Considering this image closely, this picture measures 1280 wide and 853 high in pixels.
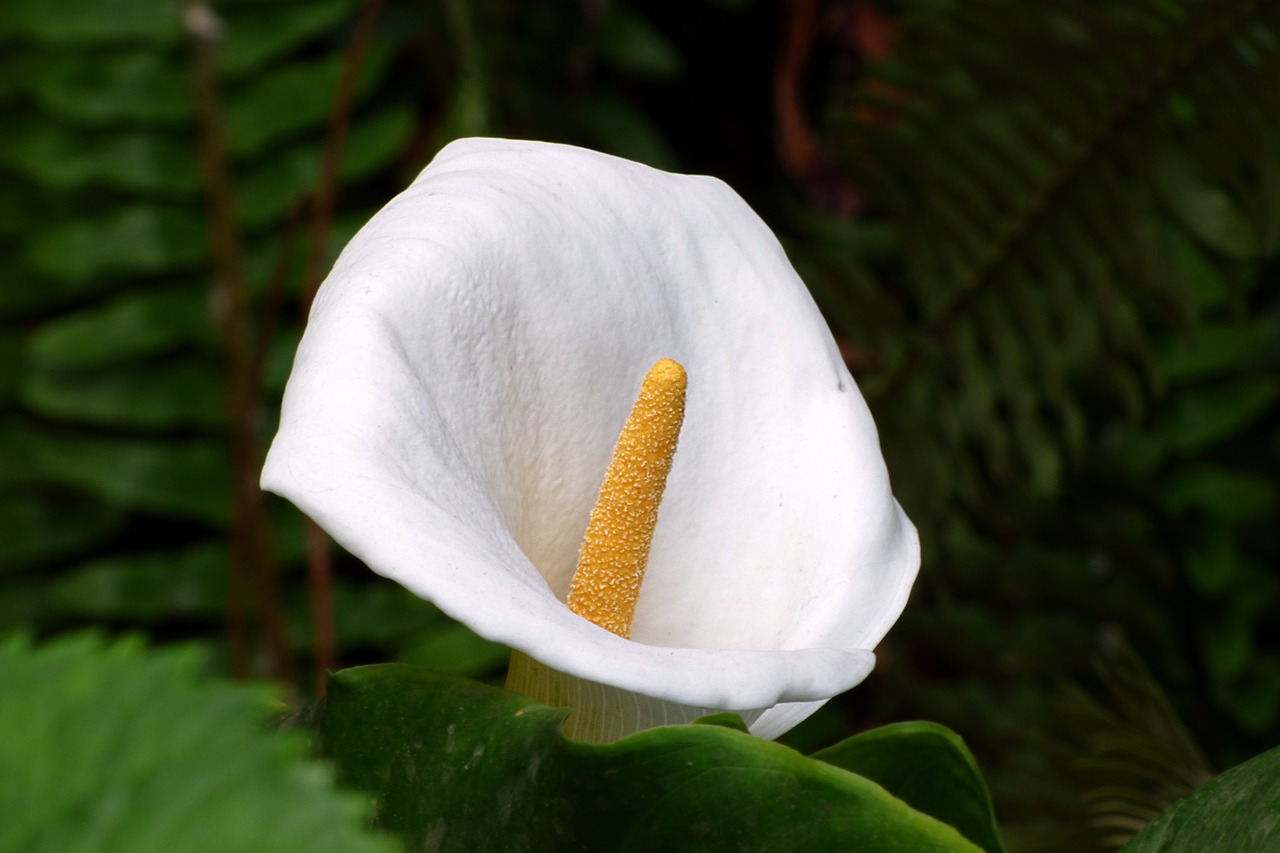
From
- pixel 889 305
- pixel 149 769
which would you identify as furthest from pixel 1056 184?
pixel 149 769

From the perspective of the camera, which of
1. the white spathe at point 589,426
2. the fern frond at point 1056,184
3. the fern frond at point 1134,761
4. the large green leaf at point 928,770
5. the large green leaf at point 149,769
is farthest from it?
the fern frond at point 1056,184

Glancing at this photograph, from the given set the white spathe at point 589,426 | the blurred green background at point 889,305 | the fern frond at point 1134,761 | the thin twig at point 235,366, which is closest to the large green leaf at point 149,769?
Result: the white spathe at point 589,426

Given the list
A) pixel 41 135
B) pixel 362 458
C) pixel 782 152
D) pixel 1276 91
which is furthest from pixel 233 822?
pixel 782 152

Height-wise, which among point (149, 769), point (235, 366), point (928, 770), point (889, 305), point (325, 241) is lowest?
point (235, 366)

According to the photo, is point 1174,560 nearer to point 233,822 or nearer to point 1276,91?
point 1276,91

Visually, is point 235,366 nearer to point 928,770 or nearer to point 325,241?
point 325,241

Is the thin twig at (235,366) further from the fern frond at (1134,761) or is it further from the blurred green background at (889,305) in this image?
the fern frond at (1134,761)
